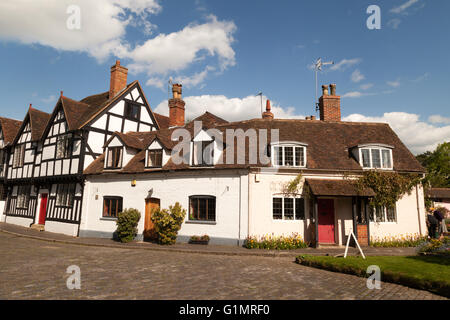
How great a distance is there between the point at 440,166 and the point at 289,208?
52.2m

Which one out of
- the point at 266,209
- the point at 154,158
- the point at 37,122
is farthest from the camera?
the point at 37,122

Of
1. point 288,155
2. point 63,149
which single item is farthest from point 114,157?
point 288,155

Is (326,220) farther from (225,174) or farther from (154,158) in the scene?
(154,158)

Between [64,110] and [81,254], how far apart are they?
42.6ft

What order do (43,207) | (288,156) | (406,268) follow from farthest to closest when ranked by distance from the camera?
(43,207), (288,156), (406,268)

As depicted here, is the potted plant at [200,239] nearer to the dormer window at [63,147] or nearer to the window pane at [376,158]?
the window pane at [376,158]

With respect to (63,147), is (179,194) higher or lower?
lower

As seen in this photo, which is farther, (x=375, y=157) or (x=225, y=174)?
(x=375, y=157)

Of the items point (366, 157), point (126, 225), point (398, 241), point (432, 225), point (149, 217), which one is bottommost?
point (398, 241)

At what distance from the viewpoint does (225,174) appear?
49.5ft

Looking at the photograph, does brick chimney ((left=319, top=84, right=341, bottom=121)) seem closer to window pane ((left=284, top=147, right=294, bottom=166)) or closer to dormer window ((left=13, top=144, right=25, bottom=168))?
window pane ((left=284, top=147, right=294, bottom=166))

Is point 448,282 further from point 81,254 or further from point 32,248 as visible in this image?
point 32,248

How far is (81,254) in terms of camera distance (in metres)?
12.3
